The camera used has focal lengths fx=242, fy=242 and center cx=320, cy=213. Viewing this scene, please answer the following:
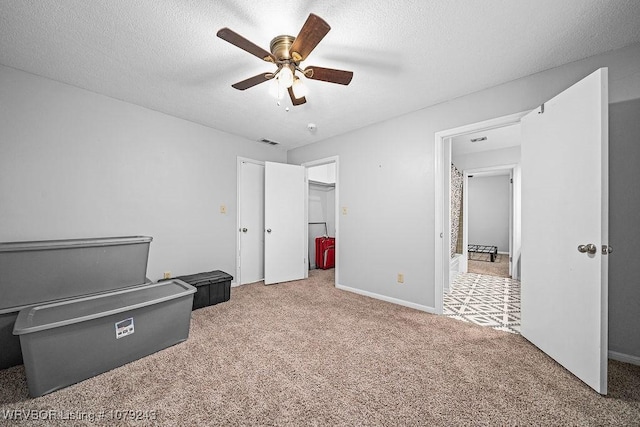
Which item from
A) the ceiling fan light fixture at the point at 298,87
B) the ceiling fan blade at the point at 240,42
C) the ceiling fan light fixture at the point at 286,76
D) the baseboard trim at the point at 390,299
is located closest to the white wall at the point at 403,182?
the baseboard trim at the point at 390,299

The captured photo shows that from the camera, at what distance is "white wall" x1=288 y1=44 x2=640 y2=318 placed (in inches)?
88.1

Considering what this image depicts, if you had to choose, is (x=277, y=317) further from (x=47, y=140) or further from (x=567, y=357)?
(x=47, y=140)

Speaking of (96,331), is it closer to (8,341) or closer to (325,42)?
(8,341)

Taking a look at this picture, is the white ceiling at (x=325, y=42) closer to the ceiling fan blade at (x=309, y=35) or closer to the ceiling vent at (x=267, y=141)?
the ceiling fan blade at (x=309, y=35)

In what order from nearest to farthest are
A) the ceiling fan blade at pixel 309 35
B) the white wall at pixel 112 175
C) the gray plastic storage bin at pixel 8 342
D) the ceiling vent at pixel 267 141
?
the ceiling fan blade at pixel 309 35
the gray plastic storage bin at pixel 8 342
the white wall at pixel 112 175
the ceiling vent at pixel 267 141

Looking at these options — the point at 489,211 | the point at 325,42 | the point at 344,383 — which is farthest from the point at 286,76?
the point at 489,211

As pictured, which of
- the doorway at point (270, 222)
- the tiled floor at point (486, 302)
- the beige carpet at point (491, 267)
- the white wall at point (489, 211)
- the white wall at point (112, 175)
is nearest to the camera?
the white wall at point (112, 175)

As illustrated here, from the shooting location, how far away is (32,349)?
4.60ft

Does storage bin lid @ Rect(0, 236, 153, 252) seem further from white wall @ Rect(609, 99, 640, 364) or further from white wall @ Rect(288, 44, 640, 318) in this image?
white wall @ Rect(609, 99, 640, 364)

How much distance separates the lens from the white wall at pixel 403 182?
2238mm

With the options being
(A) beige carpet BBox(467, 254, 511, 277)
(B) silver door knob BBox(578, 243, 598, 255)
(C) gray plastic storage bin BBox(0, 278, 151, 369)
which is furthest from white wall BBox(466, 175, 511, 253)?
(C) gray plastic storage bin BBox(0, 278, 151, 369)

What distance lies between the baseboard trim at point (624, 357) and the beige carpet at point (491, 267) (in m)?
2.85

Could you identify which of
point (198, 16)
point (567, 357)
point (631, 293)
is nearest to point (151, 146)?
point (198, 16)

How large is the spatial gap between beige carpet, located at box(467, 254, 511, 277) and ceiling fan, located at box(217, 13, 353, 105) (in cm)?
473
